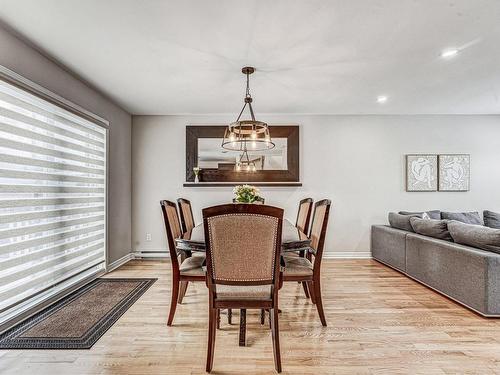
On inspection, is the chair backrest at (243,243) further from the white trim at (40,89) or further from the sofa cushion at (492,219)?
the sofa cushion at (492,219)

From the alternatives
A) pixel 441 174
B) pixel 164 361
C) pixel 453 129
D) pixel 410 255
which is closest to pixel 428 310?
pixel 410 255

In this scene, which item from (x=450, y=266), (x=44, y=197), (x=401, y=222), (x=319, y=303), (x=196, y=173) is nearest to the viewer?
(x=319, y=303)

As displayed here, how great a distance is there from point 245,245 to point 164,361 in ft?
3.16

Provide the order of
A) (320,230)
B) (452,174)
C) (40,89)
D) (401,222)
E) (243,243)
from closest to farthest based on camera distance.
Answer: (243,243) < (320,230) < (40,89) < (401,222) < (452,174)

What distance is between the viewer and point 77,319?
258 cm

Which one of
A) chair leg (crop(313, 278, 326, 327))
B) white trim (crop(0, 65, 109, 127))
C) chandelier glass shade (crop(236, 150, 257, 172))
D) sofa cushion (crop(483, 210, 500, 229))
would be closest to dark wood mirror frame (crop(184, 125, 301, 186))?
chandelier glass shade (crop(236, 150, 257, 172))

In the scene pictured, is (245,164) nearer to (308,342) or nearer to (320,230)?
(320,230)

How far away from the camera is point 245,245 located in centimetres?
181

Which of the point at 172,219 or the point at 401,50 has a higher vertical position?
the point at 401,50

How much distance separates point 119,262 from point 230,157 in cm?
232

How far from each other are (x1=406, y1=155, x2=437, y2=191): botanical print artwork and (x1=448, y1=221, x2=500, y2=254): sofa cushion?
1905 mm

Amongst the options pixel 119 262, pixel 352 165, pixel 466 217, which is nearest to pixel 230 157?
pixel 352 165

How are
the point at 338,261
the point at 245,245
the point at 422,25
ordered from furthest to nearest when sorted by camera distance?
the point at 338,261 → the point at 422,25 → the point at 245,245

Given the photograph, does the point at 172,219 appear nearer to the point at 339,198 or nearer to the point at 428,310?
the point at 428,310
